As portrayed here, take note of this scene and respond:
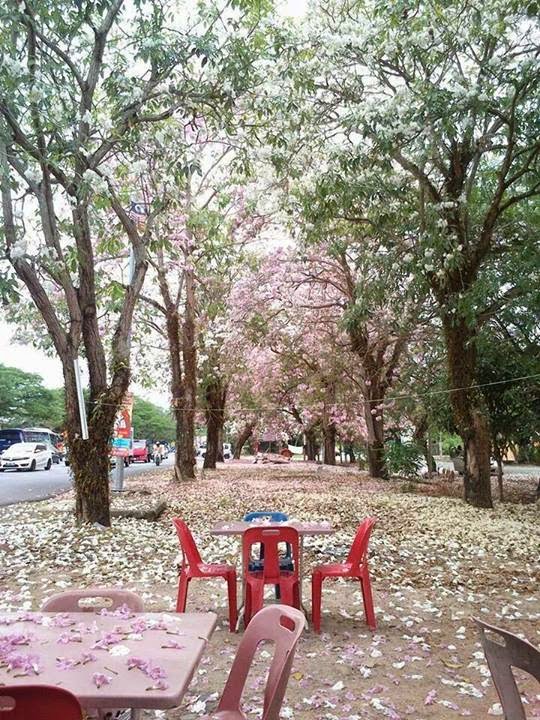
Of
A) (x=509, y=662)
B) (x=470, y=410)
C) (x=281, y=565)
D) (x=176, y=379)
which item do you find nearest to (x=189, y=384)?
(x=176, y=379)

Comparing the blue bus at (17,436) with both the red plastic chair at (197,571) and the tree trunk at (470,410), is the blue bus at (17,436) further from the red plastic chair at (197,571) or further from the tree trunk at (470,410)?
the red plastic chair at (197,571)

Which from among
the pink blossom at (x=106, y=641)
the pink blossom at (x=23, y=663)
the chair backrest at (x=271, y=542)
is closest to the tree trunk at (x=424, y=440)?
the chair backrest at (x=271, y=542)

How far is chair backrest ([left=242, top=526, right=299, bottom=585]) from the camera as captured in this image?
15.2 feet

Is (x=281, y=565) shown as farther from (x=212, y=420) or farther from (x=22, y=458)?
(x=22, y=458)

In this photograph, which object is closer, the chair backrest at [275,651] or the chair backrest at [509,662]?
the chair backrest at [509,662]

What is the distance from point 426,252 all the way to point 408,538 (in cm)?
426

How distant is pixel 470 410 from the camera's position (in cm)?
1152

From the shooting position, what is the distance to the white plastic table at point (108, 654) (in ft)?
6.04

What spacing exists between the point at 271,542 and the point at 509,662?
2868 mm

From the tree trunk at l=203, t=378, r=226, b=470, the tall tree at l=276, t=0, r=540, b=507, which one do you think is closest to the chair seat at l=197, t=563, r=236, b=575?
the tall tree at l=276, t=0, r=540, b=507

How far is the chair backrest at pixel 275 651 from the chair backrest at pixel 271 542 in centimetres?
214

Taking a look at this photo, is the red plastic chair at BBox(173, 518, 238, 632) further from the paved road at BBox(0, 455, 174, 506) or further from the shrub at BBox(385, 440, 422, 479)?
the shrub at BBox(385, 440, 422, 479)

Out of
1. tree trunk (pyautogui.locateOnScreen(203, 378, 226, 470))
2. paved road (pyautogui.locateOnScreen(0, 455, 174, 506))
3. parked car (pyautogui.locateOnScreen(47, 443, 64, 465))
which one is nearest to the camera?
paved road (pyautogui.locateOnScreen(0, 455, 174, 506))

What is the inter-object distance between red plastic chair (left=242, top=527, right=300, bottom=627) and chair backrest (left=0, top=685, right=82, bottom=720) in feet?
10.3
